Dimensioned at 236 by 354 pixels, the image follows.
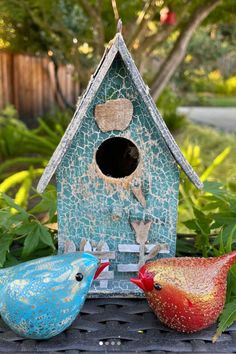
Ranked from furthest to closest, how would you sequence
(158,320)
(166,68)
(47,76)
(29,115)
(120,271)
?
(47,76)
(29,115)
(166,68)
(120,271)
(158,320)

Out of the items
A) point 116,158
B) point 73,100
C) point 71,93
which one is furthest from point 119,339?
point 73,100

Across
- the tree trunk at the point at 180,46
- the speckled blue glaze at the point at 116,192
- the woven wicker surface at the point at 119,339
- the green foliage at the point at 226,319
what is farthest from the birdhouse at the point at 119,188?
the tree trunk at the point at 180,46

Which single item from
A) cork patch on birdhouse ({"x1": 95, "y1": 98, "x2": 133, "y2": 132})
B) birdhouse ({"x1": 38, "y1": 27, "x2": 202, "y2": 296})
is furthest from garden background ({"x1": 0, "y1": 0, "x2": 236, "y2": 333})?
cork patch on birdhouse ({"x1": 95, "y1": 98, "x2": 133, "y2": 132})

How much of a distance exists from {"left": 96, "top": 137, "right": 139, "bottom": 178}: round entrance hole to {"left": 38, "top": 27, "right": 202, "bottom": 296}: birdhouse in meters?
0.26

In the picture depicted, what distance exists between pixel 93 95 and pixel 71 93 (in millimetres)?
8062

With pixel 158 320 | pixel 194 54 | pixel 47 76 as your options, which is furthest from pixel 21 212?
pixel 194 54

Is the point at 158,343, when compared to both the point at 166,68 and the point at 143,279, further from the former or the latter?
the point at 166,68

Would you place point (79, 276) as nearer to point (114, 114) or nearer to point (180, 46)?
point (114, 114)

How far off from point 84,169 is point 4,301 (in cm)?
34

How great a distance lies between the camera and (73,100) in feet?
29.5

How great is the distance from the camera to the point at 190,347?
2.90ft

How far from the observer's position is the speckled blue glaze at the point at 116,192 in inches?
40.3

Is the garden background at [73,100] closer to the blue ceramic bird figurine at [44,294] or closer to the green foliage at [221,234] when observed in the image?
the green foliage at [221,234]

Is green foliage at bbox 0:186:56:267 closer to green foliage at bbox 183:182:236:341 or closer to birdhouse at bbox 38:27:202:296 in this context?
birdhouse at bbox 38:27:202:296
